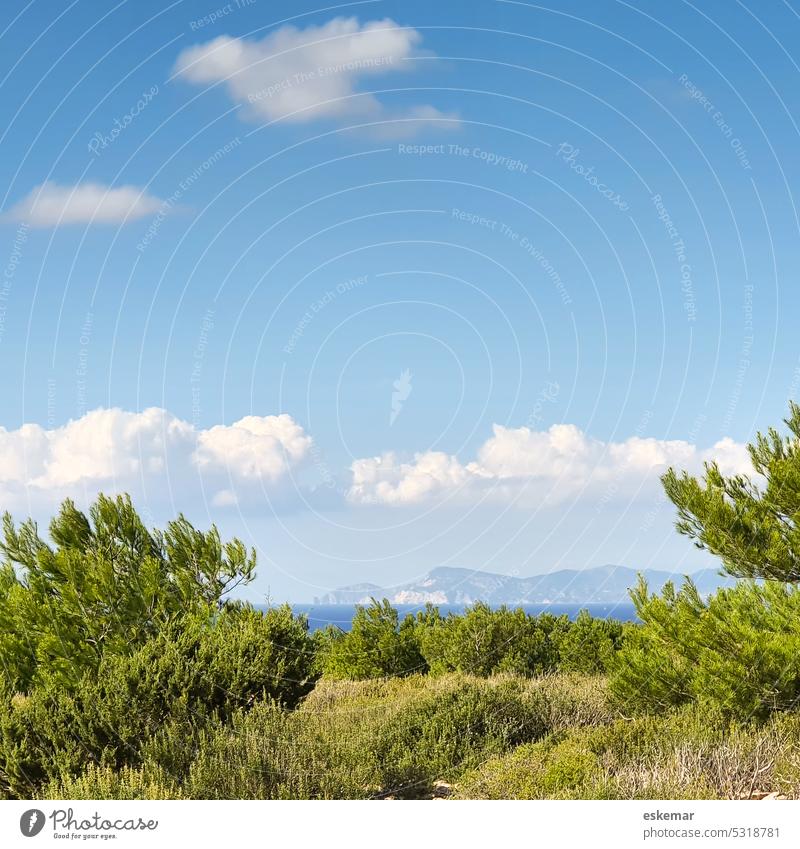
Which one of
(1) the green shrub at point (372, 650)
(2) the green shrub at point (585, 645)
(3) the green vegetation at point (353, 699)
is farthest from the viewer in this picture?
(1) the green shrub at point (372, 650)

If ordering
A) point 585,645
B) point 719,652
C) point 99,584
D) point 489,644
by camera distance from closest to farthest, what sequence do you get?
point 719,652 → point 99,584 → point 489,644 → point 585,645

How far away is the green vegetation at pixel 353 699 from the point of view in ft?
27.5

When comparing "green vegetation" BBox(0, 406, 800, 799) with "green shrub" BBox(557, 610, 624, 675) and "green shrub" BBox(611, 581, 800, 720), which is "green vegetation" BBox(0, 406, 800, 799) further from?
"green shrub" BBox(557, 610, 624, 675)

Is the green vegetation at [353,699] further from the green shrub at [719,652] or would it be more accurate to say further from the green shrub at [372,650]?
the green shrub at [372,650]

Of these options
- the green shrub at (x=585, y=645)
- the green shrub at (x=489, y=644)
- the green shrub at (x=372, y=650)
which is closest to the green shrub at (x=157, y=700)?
the green shrub at (x=489, y=644)

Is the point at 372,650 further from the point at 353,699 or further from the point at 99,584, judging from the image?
the point at 99,584

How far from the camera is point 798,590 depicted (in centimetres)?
1035

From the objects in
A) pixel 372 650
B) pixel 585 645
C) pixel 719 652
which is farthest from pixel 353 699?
pixel 719 652

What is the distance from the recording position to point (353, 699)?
15430mm

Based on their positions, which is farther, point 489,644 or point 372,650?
point 372,650
